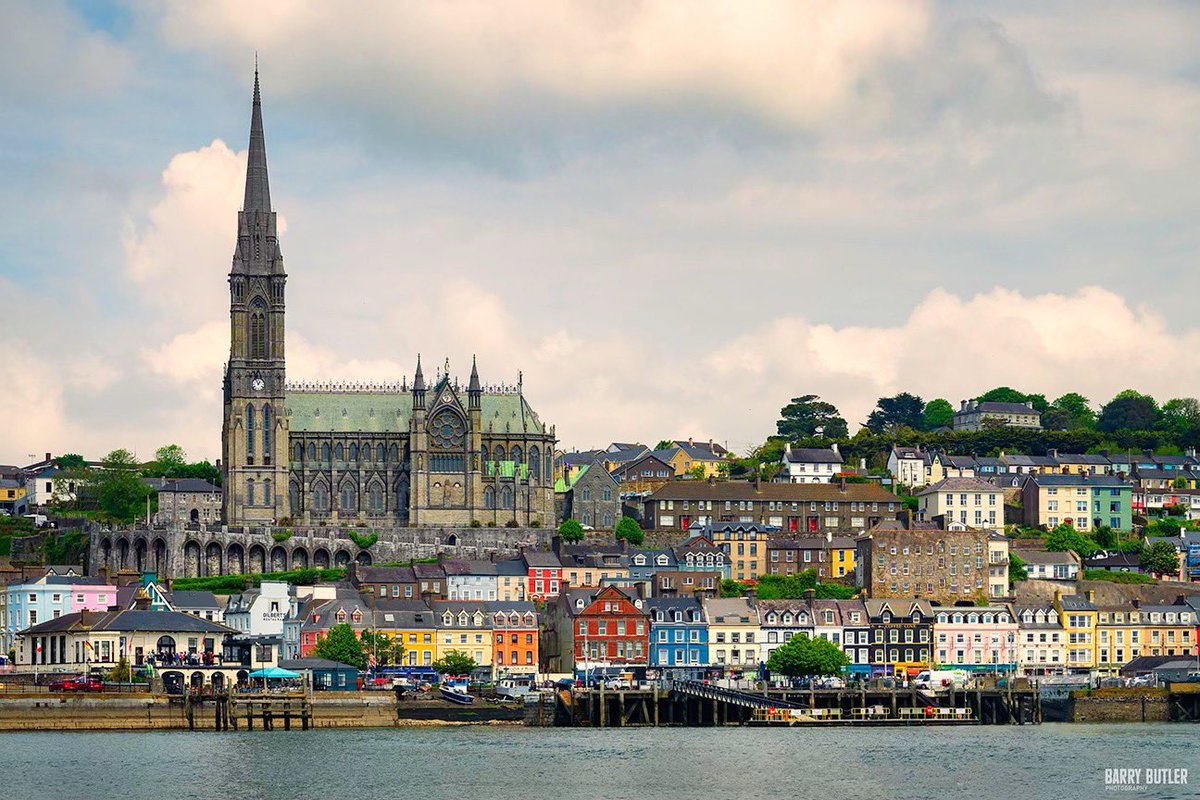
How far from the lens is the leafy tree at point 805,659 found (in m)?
131

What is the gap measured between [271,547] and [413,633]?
3104 cm

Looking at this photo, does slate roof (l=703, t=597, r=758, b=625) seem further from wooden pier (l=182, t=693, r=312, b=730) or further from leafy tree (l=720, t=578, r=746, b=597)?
wooden pier (l=182, t=693, r=312, b=730)

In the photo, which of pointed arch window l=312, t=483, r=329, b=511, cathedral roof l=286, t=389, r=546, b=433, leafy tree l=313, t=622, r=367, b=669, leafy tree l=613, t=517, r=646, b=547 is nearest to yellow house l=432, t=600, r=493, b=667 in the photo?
leafy tree l=313, t=622, r=367, b=669

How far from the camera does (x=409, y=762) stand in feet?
326

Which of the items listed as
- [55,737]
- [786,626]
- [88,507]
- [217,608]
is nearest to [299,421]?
[88,507]

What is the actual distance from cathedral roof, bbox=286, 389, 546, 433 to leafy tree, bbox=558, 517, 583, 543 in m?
11.3

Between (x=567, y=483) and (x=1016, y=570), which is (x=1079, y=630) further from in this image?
(x=567, y=483)

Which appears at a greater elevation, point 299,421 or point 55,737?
point 299,421

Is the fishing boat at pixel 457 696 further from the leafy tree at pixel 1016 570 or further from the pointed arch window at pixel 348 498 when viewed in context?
the pointed arch window at pixel 348 498

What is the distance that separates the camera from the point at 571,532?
173000 mm


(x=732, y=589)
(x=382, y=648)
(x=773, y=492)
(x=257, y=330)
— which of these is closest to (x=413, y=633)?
(x=382, y=648)

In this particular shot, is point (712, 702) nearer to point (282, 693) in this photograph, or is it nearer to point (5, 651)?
point (282, 693)

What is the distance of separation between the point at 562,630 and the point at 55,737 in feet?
137

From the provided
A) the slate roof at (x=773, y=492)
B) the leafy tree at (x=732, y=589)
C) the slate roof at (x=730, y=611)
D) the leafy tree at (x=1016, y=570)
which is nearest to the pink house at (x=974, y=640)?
the slate roof at (x=730, y=611)
